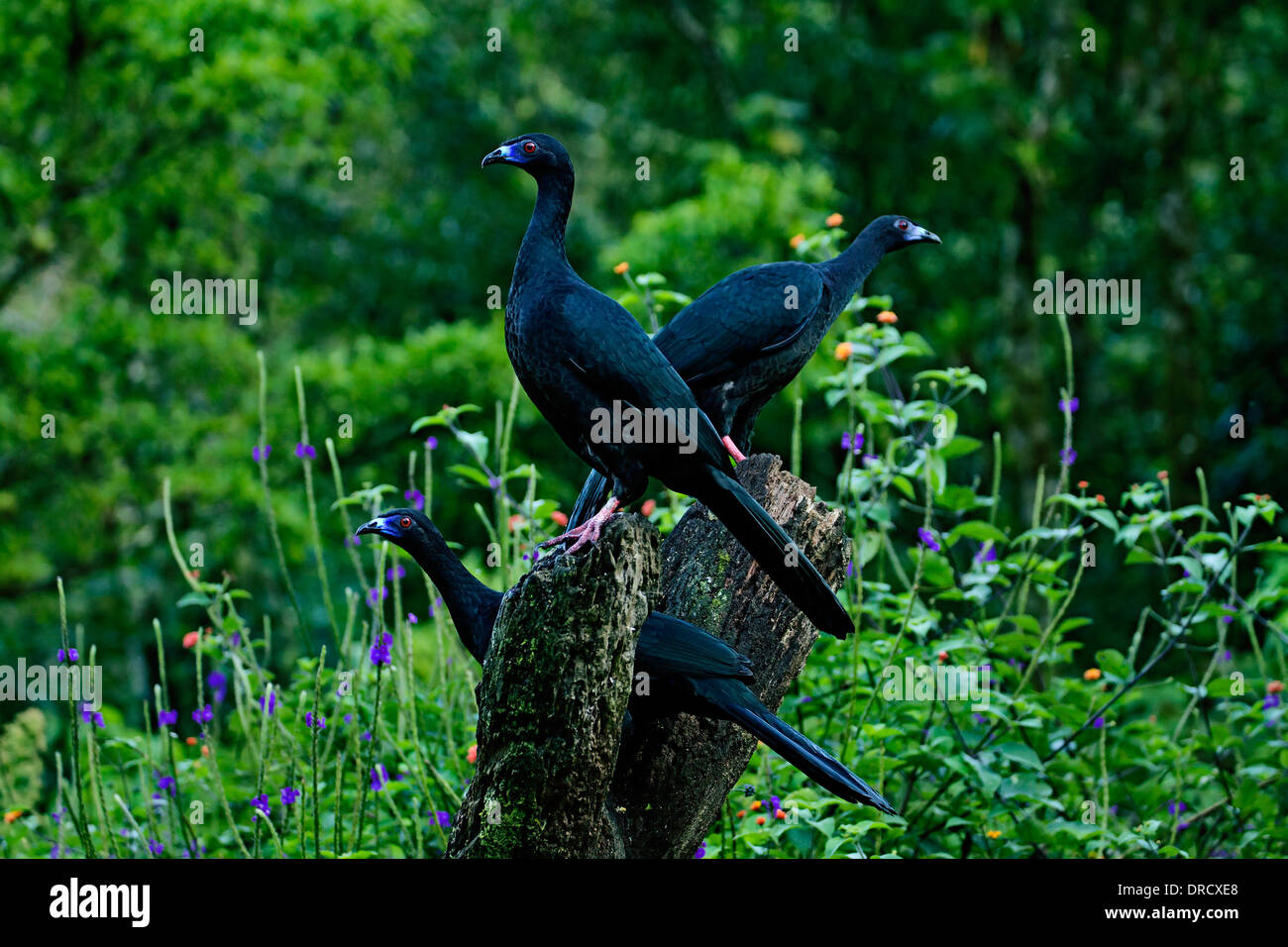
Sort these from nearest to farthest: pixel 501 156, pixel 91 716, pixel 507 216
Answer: pixel 501 156
pixel 91 716
pixel 507 216

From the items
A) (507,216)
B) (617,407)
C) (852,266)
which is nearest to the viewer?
(617,407)

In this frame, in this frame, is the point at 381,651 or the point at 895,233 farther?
the point at 895,233

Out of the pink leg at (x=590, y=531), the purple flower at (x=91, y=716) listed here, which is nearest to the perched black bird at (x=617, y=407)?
the pink leg at (x=590, y=531)

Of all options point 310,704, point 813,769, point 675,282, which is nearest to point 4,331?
point 675,282

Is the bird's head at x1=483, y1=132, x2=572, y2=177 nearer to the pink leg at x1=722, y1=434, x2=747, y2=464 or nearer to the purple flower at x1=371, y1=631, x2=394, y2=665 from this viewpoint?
the pink leg at x1=722, y1=434, x2=747, y2=464

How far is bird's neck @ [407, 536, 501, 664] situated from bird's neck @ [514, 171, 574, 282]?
0.66m

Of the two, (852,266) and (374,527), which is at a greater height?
(852,266)

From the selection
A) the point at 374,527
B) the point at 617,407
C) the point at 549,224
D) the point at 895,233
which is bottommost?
the point at 374,527

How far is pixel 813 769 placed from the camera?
264 cm

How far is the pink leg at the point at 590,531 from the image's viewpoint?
8.57 feet

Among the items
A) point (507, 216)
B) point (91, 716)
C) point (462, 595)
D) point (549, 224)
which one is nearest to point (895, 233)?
point (549, 224)

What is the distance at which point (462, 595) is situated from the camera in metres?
2.96

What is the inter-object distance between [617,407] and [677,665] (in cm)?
56

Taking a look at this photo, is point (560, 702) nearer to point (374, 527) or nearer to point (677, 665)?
point (677, 665)
